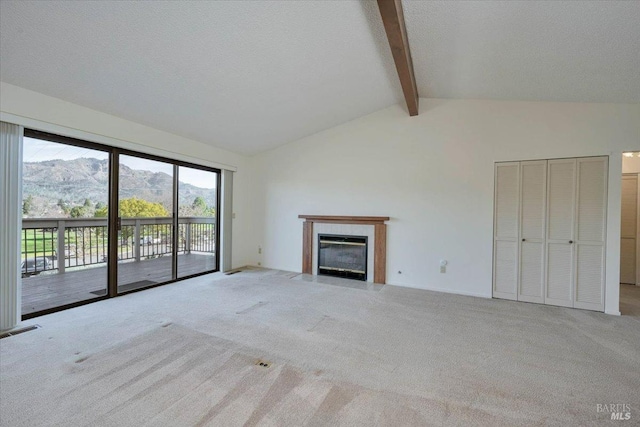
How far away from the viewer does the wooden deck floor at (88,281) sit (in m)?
3.25

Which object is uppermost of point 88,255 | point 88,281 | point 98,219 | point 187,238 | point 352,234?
point 98,219

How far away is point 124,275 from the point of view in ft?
13.7

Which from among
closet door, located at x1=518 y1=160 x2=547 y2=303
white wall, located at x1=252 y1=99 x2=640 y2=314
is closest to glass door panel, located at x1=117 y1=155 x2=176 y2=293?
white wall, located at x1=252 y1=99 x2=640 y2=314

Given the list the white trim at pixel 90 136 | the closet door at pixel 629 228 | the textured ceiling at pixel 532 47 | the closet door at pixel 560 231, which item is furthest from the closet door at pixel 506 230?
the white trim at pixel 90 136

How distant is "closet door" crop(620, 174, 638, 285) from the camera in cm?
456

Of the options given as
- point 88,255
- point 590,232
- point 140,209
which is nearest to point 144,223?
point 140,209

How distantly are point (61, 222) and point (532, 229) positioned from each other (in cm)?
596

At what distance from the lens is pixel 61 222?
3.29 meters

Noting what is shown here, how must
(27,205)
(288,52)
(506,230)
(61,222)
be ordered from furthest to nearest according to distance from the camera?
(506,230) < (61,222) < (27,205) < (288,52)

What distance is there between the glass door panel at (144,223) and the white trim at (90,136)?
0.21 metres

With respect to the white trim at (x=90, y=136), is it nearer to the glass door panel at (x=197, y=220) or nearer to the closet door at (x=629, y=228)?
the glass door panel at (x=197, y=220)

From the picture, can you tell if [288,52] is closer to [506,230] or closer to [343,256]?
[343,256]

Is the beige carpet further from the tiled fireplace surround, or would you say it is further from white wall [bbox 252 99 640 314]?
the tiled fireplace surround

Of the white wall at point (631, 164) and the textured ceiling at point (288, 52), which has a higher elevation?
the textured ceiling at point (288, 52)
